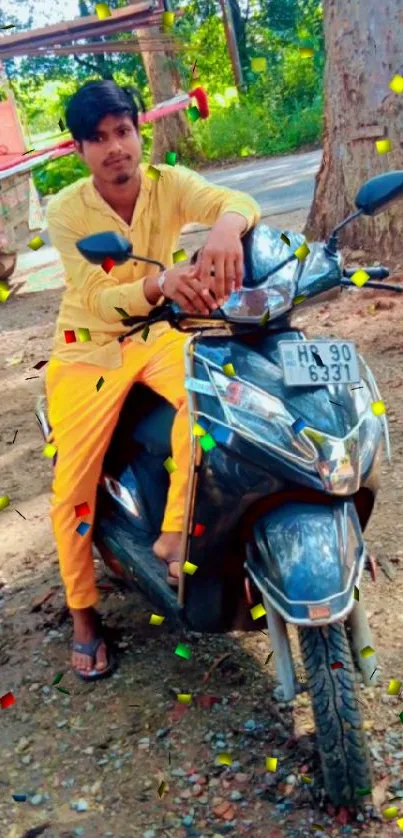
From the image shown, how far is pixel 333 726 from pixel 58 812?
83 centimetres

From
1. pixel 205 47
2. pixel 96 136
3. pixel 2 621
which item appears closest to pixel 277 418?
pixel 96 136

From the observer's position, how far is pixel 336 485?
2.10 meters

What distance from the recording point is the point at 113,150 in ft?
8.80

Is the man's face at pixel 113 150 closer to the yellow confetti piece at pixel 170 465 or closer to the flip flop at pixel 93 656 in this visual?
the yellow confetti piece at pixel 170 465

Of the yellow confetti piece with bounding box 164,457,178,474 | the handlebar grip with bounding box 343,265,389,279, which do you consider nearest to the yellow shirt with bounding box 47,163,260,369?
the yellow confetti piece with bounding box 164,457,178,474

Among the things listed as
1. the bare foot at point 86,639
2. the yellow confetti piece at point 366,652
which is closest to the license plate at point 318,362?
the yellow confetti piece at point 366,652

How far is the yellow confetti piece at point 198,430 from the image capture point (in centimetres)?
223

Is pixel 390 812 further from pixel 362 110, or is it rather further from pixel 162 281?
pixel 362 110

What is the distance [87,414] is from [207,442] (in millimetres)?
599

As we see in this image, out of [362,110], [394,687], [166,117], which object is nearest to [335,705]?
[394,687]

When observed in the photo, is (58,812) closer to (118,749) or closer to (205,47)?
(118,749)

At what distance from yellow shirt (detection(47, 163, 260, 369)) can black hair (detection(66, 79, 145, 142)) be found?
213 mm

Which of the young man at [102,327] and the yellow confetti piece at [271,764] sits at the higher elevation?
the young man at [102,327]

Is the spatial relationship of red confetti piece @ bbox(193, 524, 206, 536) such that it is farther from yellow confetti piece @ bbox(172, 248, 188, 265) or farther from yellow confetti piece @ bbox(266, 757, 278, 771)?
yellow confetti piece @ bbox(172, 248, 188, 265)
